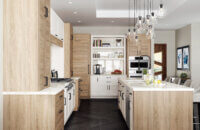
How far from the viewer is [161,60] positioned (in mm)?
8633

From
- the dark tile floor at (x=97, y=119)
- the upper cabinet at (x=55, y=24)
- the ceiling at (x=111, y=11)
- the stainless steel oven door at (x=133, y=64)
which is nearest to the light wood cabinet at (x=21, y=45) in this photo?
the upper cabinet at (x=55, y=24)

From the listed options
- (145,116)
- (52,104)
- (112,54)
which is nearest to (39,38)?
(52,104)

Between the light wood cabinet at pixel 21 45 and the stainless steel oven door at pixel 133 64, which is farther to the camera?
the stainless steel oven door at pixel 133 64

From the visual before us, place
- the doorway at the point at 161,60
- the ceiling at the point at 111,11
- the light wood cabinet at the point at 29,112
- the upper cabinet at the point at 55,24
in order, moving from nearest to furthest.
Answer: the light wood cabinet at the point at 29,112 < the upper cabinet at the point at 55,24 < the ceiling at the point at 111,11 < the doorway at the point at 161,60

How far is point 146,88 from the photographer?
2916 mm

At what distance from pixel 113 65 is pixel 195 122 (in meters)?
4.23

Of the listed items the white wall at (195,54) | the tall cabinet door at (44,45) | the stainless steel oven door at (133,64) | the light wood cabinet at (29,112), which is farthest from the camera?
the white wall at (195,54)

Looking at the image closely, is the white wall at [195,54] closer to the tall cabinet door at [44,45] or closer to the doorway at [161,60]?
the doorway at [161,60]

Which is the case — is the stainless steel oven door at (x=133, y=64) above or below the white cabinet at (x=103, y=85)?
above

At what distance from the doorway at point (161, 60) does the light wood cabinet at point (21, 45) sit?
6.92 m

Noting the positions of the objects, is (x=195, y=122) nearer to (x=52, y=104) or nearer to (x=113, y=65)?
(x=52, y=104)

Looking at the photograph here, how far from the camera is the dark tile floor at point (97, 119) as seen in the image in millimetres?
3787

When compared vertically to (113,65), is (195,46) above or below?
above

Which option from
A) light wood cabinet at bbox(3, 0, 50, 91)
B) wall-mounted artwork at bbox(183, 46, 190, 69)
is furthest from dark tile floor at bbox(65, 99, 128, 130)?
wall-mounted artwork at bbox(183, 46, 190, 69)
